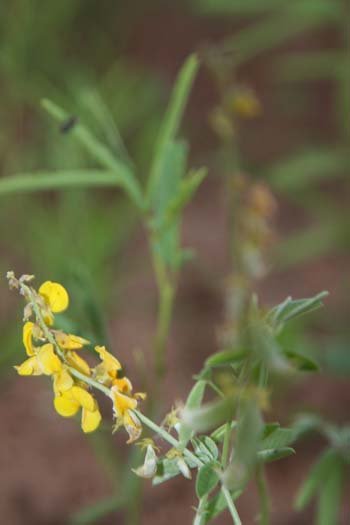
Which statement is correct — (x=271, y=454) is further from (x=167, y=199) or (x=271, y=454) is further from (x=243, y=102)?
(x=243, y=102)

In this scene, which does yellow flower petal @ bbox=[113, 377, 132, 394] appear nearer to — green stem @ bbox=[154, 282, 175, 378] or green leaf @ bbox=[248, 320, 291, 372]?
green leaf @ bbox=[248, 320, 291, 372]

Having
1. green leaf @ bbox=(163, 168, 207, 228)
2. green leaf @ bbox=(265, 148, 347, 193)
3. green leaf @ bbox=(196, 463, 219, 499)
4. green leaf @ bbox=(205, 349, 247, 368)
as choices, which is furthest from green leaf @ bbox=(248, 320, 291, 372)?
green leaf @ bbox=(265, 148, 347, 193)

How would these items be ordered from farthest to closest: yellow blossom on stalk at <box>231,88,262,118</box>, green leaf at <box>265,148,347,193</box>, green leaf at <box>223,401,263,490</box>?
green leaf at <box>265,148,347,193</box> → yellow blossom on stalk at <box>231,88,262,118</box> → green leaf at <box>223,401,263,490</box>

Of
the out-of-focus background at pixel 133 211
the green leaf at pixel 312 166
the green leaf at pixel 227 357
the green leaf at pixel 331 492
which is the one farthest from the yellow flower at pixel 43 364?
the green leaf at pixel 312 166

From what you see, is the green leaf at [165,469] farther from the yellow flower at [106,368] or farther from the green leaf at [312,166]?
the green leaf at [312,166]

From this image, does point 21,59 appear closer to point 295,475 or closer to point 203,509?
point 295,475
